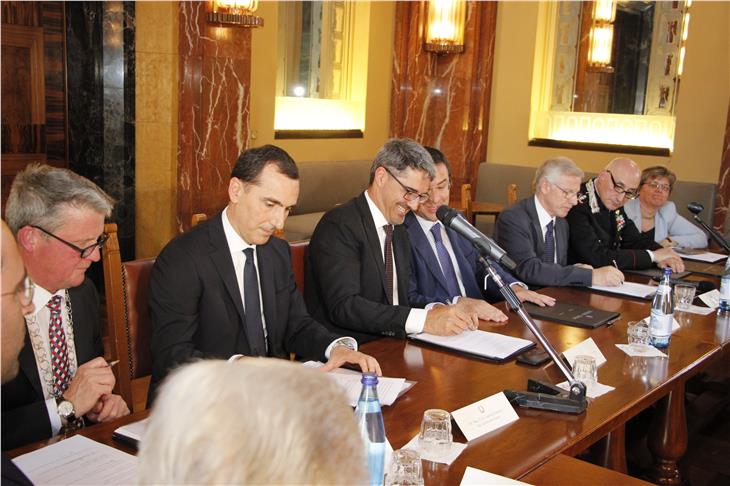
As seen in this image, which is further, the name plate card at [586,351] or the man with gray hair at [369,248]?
the man with gray hair at [369,248]

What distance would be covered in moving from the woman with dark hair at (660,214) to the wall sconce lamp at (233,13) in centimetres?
286

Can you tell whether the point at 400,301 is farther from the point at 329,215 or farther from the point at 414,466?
the point at 414,466

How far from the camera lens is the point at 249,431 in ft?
2.19

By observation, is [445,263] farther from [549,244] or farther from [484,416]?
[484,416]

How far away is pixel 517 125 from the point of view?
294 inches

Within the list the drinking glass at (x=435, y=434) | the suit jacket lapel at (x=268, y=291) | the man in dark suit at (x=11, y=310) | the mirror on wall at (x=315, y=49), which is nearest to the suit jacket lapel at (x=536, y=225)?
the suit jacket lapel at (x=268, y=291)

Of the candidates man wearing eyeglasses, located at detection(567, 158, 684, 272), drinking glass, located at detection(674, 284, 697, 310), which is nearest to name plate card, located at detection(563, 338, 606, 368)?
drinking glass, located at detection(674, 284, 697, 310)

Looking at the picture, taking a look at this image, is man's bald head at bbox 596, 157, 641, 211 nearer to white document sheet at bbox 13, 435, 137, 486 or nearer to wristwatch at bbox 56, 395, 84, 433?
wristwatch at bbox 56, 395, 84, 433

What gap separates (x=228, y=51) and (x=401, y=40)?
2363mm

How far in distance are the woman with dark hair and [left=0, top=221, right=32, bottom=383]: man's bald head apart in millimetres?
4269

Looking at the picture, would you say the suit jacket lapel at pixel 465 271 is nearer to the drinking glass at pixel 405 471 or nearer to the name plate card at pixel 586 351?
the name plate card at pixel 586 351

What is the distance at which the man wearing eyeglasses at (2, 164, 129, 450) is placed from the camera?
1886 mm

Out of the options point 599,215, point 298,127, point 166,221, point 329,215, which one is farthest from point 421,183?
point 298,127

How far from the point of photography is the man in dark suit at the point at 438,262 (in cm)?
327
